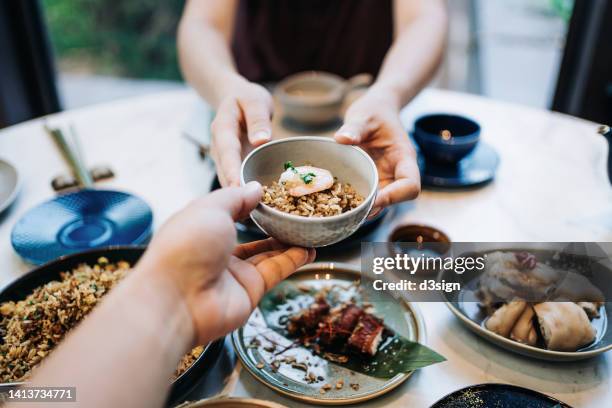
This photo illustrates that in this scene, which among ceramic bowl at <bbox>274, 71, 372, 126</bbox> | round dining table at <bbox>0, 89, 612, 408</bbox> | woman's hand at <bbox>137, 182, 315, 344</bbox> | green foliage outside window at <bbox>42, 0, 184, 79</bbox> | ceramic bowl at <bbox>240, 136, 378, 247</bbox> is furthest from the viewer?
green foliage outside window at <bbox>42, 0, 184, 79</bbox>

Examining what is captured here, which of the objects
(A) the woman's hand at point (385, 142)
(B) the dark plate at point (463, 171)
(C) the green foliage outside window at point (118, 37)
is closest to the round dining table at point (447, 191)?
(B) the dark plate at point (463, 171)

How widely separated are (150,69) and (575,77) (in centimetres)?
384

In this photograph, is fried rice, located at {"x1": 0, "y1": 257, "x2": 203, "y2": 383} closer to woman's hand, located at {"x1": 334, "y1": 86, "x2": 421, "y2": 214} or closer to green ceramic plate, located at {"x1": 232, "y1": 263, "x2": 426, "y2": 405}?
green ceramic plate, located at {"x1": 232, "y1": 263, "x2": 426, "y2": 405}

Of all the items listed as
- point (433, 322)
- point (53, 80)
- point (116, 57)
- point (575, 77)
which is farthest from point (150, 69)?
point (433, 322)

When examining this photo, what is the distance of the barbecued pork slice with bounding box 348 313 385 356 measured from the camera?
1149 millimetres

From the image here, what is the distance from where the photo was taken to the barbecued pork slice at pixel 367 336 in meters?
1.15

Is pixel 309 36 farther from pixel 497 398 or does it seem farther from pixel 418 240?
pixel 497 398

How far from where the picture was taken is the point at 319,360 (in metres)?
1.16

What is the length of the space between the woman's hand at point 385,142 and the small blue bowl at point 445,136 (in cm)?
26

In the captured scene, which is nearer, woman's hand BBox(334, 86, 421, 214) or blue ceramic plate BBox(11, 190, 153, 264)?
woman's hand BBox(334, 86, 421, 214)

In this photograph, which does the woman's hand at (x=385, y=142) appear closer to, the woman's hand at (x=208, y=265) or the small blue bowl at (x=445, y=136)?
the small blue bowl at (x=445, y=136)

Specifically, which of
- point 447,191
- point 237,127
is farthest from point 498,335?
point 237,127

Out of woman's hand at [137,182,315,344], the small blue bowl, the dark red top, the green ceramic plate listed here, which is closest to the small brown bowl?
the green ceramic plate

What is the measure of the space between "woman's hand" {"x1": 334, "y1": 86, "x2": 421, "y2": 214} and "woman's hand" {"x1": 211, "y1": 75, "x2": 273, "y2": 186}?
0.78 ft
